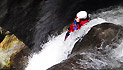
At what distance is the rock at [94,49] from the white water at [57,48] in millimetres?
697

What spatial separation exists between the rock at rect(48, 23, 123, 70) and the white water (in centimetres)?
70

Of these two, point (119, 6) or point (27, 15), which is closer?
point (27, 15)

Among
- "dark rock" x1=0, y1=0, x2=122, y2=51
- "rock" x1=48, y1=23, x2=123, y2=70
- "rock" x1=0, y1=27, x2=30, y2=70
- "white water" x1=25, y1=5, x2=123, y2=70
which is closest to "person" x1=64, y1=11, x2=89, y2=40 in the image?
"white water" x1=25, y1=5, x2=123, y2=70

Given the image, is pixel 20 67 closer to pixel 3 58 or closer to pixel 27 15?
pixel 3 58

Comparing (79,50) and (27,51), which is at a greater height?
(27,51)

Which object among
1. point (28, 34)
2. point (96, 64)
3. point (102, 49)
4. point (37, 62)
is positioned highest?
point (28, 34)

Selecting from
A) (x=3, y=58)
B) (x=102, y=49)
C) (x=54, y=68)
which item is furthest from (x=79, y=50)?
(x=3, y=58)

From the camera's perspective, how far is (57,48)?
467cm

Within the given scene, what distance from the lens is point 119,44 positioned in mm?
2996

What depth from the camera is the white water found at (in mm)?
4085

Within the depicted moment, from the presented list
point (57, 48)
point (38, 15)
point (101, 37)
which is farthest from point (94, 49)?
point (38, 15)

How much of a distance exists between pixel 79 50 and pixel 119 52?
865mm

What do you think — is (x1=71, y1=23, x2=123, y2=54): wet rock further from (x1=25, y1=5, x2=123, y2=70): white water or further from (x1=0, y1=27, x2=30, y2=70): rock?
(x1=0, y1=27, x2=30, y2=70): rock

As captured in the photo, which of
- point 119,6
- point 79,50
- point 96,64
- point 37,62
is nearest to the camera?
point 96,64
